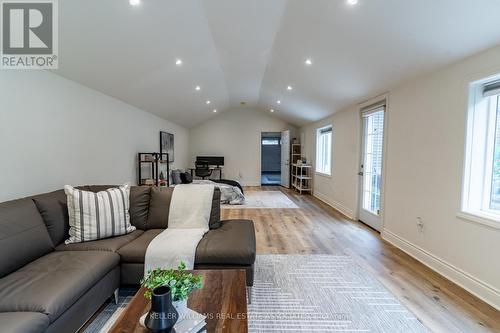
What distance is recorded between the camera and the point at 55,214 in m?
2.06

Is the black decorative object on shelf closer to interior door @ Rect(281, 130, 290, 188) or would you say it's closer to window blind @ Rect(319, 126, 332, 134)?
window blind @ Rect(319, 126, 332, 134)

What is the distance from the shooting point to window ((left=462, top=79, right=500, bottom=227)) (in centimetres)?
219

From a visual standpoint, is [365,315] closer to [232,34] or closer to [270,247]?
[270,247]

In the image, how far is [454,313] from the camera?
1.89 metres

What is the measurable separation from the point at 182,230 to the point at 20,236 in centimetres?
120

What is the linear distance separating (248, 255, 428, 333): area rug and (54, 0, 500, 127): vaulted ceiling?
232 cm

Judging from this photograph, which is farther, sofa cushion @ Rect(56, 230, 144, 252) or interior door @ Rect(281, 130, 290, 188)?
interior door @ Rect(281, 130, 290, 188)

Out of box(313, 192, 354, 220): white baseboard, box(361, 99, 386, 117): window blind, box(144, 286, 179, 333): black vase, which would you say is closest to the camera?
box(144, 286, 179, 333): black vase

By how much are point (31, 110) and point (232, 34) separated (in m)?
2.47

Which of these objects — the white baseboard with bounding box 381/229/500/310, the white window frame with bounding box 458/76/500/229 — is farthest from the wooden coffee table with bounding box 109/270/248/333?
the white window frame with bounding box 458/76/500/229

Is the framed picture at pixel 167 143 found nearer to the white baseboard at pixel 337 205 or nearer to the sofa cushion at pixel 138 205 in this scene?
the sofa cushion at pixel 138 205

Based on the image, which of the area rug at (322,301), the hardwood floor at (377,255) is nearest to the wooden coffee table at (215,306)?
the area rug at (322,301)

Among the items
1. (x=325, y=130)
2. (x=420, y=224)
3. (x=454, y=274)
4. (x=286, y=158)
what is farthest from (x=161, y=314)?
(x=286, y=158)

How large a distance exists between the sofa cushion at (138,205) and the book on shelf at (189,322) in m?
1.53
